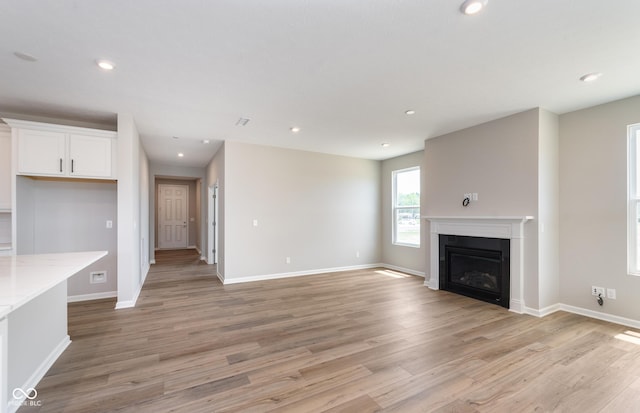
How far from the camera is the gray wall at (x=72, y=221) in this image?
3748 mm

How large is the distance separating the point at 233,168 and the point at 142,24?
3.27m

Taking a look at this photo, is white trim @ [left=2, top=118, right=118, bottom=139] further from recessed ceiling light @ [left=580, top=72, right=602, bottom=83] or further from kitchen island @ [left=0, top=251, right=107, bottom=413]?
recessed ceiling light @ [left=580, top=72, right=602, bottom=83]

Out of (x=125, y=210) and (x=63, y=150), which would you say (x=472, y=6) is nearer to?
(x=125, y=210)

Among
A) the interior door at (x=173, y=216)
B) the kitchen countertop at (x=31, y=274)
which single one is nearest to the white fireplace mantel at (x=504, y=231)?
the kitchen countertop at (x=31, y=274)

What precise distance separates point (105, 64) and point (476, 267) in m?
5.02

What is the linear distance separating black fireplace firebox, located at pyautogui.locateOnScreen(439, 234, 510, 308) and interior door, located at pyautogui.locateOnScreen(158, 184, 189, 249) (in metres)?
8.33

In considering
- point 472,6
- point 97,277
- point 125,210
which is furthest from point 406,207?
point 97,277

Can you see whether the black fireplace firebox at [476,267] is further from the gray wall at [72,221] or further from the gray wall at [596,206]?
the gray wall at [72,221]

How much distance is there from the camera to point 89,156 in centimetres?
362

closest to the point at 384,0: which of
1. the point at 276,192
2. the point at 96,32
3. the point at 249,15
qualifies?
the point at 249,15

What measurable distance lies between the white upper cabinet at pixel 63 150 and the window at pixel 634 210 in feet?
20.3

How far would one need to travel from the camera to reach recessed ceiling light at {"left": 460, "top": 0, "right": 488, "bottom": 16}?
1.74 metres

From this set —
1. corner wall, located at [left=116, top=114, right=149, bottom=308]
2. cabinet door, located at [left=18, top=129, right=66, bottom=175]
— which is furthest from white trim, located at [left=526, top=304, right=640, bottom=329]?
cabinet door, located at [left=18, top=129, right=66, bottom=175]

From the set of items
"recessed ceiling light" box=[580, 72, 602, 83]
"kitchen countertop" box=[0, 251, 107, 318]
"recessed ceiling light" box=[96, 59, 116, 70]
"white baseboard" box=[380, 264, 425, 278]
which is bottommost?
"white baseboard" box=[380, 264, 425, 278]
